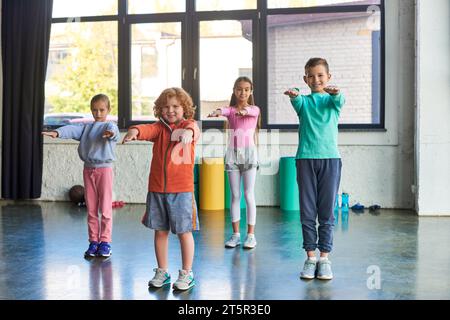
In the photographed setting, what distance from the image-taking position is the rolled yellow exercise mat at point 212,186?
20.9ft

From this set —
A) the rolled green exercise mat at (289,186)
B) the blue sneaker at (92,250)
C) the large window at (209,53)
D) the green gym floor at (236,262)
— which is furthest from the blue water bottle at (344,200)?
the blue sneaker at (92,250)

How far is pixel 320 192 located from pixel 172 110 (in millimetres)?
938

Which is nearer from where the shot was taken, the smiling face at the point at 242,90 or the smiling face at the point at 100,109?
the smiling face at the point at 100,109

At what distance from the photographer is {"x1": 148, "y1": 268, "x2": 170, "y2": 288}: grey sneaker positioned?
3184mm

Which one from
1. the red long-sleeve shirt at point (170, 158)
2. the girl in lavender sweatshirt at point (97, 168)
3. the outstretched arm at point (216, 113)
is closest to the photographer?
the red long-sleeve shirt at point (170, 158)

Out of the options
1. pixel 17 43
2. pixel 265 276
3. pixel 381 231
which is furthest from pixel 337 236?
pixel 17 43

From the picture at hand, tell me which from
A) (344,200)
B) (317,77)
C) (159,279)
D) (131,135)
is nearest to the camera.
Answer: (131,135)

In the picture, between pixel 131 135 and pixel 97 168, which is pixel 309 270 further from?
pixel 97 168

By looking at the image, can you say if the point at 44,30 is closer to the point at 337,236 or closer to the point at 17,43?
the point at 17,43

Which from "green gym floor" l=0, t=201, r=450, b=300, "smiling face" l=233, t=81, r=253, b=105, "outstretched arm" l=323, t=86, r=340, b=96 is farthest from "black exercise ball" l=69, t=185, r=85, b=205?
"outstretched arm" l=323, t=86, r=340, b=96

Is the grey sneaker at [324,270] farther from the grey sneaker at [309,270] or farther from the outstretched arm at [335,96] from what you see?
the outstretched arm at [335,96]

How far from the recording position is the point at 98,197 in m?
4.02

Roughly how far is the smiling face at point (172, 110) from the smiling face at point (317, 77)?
76cm

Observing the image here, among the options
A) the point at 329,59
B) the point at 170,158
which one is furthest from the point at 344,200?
the point at 170,158
